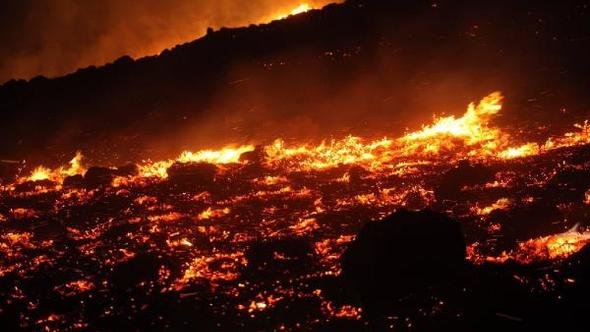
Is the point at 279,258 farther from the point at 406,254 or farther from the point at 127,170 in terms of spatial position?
the point at 127,170

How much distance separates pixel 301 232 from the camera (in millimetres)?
10414

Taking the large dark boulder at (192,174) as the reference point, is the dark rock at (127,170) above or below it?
above

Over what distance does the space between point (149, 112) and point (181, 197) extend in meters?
6.70

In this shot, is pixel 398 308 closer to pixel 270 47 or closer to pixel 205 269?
Answer: pixel 205 269

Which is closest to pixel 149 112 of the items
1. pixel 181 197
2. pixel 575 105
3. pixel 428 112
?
pixel 181 197

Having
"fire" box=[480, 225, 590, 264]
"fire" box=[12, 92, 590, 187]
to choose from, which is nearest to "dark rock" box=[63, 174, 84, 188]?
"fire" box=[12, 92, 590, 187]

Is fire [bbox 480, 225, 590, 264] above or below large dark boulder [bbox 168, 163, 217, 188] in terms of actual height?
below

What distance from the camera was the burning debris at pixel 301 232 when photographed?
791 centimetres

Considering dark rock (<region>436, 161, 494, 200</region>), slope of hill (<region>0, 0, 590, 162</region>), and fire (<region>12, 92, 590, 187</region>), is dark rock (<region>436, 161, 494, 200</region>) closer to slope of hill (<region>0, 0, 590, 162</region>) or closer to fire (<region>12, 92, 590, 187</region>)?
fire (<region>12, 92, 590, 187</region>)

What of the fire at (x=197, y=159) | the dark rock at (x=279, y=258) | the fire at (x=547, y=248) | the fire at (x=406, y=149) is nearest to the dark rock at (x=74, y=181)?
the fire at (x=406, y=149)

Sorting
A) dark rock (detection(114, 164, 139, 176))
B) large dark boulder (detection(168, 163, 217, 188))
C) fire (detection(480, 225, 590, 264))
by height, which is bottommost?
fire (detection(480, 225, 590, 264))

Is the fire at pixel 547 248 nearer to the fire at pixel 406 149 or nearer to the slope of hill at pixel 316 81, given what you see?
the fire at pixel 406 149

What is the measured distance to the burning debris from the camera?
312 inches

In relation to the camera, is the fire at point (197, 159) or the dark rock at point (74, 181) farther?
the fire at point (197, 159)
